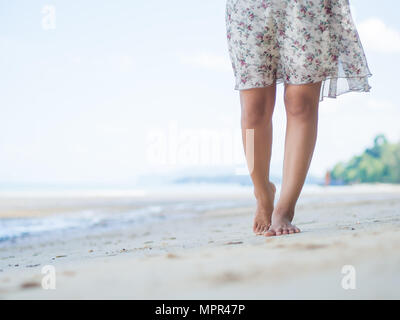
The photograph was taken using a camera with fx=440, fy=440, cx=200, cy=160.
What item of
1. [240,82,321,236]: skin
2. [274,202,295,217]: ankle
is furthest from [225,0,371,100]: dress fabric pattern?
[274,202,295,217]: ankle

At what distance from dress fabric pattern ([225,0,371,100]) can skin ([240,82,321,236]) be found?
6cm

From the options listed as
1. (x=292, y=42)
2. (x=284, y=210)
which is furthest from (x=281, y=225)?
(x=292, y=42)

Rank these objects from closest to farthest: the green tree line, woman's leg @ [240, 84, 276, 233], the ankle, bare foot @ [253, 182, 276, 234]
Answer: the ankle → woman's leg @ [240, 84, 276, 233] → bare foot @ [253, 182, 276, 234] → the green tree line

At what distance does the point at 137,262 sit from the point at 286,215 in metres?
0.84

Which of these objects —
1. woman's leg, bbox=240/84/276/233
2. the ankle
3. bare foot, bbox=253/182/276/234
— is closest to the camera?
the ankle

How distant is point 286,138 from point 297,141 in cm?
6

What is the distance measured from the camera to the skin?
5.73 feet

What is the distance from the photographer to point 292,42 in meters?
1.70

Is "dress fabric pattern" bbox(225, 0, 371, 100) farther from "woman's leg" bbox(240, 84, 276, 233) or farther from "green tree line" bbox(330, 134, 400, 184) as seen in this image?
"green tree line" bbox(330, 134, 400, 184)

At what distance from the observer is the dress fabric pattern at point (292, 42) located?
169 centimetres

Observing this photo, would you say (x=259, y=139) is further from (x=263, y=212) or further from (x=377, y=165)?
(x=377, y=165)

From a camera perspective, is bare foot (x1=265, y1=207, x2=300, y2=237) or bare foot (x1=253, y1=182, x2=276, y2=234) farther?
bare foot (x1=253, y1=182, x2=276, y2=234)

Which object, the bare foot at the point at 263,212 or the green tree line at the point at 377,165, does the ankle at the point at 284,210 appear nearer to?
the bare foot at the point at 263,212

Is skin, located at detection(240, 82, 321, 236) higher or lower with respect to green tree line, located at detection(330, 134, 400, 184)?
higher
